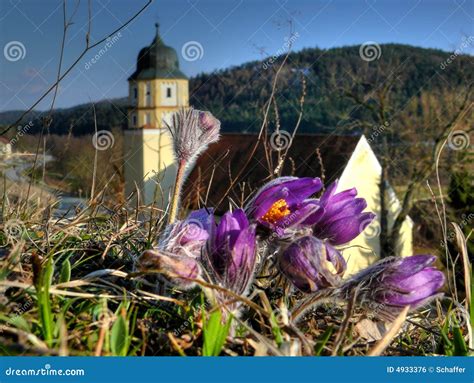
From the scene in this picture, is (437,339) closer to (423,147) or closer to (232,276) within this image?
(232,276)

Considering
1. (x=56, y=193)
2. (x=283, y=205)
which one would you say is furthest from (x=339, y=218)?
(x=56, y=193)

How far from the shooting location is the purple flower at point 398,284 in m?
0.78

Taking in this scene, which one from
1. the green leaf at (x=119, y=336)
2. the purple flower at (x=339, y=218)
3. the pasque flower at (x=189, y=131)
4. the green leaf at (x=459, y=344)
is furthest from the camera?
the pasque flower at (x=189, y=131)

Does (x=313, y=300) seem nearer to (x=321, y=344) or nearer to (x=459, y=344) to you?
(x=321, y=344)

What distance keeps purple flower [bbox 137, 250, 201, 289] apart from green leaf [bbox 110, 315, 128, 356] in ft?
0.27

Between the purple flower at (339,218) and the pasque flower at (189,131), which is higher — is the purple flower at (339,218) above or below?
below

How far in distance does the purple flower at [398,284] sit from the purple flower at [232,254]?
138 millimetres

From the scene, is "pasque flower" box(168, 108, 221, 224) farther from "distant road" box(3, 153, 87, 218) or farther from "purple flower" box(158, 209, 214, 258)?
"distant road" box(3, 153, 87, 218)

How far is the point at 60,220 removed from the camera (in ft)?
4.02

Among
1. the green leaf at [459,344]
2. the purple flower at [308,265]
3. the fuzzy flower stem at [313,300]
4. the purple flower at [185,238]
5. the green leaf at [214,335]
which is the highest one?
the purple flower at [185,238]

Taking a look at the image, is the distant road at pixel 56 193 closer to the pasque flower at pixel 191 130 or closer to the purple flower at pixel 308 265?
the pasque flower at pixel 191 130

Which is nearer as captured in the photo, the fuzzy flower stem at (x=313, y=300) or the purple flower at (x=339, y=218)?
the fuzzy flower stem at (x=313, y=300)

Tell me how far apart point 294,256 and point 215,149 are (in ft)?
76.8

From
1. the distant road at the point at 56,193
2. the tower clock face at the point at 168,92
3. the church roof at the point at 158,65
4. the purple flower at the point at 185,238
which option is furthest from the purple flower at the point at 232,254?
the tower clock face at the point at 168,92
